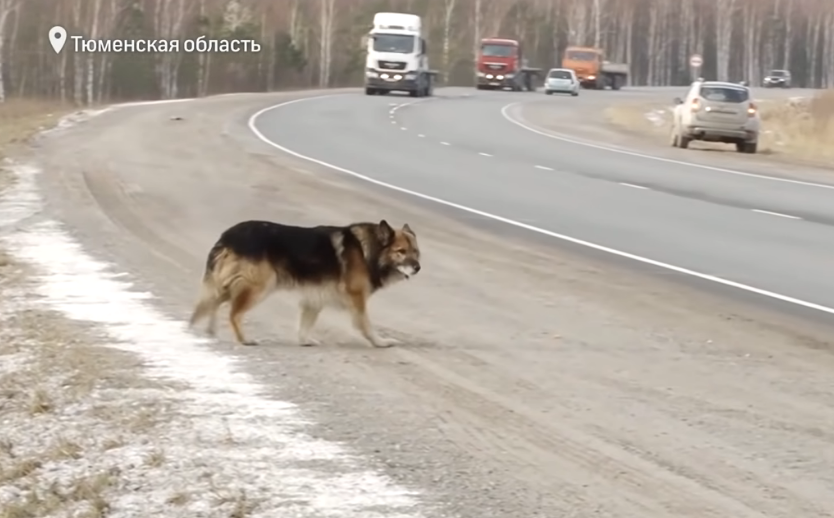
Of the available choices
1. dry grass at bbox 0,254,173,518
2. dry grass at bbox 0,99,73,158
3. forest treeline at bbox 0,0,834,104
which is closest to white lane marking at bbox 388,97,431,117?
dry grass at bbox 0,99,73,158

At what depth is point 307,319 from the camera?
31.6ft

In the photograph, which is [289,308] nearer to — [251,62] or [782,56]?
[251,62]

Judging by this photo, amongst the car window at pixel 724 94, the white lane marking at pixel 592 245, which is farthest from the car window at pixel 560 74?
the white lane marking at pixel 592 245

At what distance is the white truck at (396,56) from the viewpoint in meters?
57.1

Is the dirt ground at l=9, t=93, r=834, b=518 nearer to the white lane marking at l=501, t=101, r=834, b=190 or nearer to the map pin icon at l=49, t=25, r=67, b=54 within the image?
the white lane marking at l=501, t=101, r=834, b=190

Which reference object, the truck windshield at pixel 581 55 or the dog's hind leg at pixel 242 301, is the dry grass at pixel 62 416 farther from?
the truck windshield at pixel 581 55

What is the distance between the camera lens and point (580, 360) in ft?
31.1

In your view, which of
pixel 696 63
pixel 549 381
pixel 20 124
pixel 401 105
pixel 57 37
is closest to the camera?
pixel 549 381

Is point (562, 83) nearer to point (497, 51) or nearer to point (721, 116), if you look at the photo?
point (497, 51)

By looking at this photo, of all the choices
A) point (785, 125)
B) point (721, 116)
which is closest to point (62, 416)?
point (721, 116)

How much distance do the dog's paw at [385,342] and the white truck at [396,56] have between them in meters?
47.6

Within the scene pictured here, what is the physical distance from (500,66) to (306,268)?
63.1 meters

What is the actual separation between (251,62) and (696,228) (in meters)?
71.3
